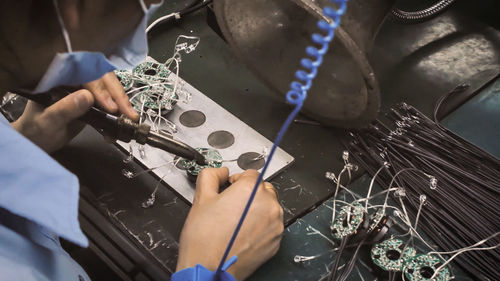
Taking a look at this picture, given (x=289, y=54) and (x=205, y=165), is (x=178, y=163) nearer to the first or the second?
(x=205, y=165)

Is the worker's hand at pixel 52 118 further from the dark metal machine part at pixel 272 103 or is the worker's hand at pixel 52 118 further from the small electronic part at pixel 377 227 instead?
the small electronic part at pixel 377 227

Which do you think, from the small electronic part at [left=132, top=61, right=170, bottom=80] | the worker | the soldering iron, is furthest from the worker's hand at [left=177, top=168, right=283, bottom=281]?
the small electronic part at [left=132, top=61, right=170, bottom=80]

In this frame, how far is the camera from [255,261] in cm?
112

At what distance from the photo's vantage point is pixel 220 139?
54.5 inches

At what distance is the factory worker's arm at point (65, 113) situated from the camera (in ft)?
4.09

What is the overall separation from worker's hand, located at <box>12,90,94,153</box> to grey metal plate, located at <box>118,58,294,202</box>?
0.15 m

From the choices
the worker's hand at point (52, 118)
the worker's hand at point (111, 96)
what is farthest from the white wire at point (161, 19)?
the worker's hand at point (52, 118)

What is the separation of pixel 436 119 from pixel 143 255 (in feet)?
2.87

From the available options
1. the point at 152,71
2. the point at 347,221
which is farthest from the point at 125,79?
the point at 347,221

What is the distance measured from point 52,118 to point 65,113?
4 centimetres

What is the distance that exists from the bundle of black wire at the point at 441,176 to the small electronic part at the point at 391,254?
110mm

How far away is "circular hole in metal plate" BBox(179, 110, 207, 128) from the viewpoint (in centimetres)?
142

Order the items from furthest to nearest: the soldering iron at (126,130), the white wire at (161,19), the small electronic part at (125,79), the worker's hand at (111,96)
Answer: the white wire at (161,19)
the small electronic part at (125,79)
the worker's hand at (111,96)
the soldering iron at (126,130)

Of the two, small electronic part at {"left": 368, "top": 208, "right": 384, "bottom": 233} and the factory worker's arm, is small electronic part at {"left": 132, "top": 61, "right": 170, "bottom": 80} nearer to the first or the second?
the factory worker's arm
